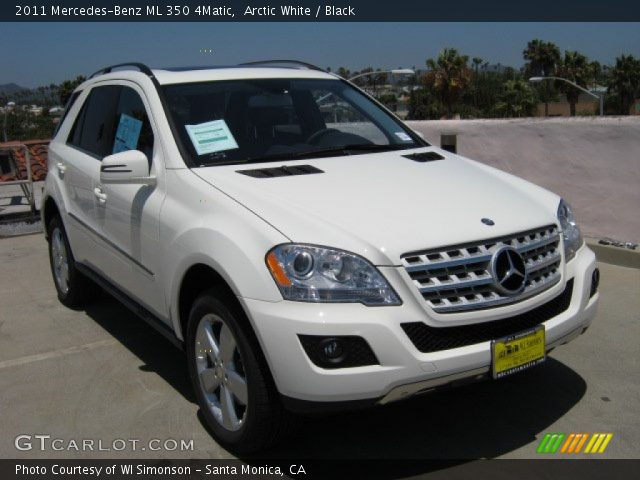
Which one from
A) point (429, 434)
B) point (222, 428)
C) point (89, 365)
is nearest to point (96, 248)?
point (89, 365)

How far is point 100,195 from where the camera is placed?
14.2 feet

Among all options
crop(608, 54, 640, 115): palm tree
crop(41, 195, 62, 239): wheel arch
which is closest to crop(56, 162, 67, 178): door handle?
crop(41, 195, 62, 239): wheel arch

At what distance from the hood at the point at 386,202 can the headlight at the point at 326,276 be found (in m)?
0.04

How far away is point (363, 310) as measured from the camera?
275cm

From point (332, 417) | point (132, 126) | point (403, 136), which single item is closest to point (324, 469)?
point (332, 417)

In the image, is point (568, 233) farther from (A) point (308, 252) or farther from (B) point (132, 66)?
(B) point (132, 66)

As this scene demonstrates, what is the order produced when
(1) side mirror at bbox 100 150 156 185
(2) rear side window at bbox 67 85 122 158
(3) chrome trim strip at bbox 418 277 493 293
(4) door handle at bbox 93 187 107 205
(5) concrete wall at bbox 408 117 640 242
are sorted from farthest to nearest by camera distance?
(5) concrete wall at bbox 408 117 640 242, (2) rear side window at bbox 67 85 122 158, (4) door handle at bbox 93 187 107 205, (1) side mirror at bbox 100 150 156 185, (3) chrome trim strip at bbox 418 277 493 293

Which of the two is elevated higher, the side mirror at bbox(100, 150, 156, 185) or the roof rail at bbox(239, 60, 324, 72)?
the roof rail at bbox(239, 60, 324, 72)

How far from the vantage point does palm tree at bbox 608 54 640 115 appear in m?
74.1

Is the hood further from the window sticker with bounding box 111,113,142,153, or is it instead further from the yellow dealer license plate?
the window sticker with bounding box 111,113,142,153

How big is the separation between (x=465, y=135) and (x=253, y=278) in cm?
546

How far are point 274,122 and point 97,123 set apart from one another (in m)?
1.42

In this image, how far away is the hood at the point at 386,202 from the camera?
2900 mm

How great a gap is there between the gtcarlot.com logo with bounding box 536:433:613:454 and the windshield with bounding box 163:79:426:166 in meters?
1.79
